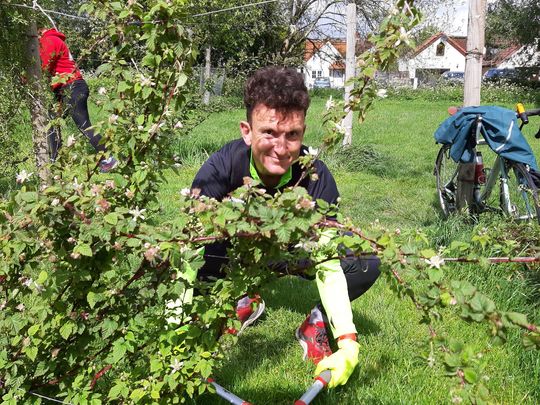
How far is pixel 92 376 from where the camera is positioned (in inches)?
64.9

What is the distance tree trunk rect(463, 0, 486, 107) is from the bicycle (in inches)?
18.6

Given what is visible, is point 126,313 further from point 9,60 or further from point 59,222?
point 9,60

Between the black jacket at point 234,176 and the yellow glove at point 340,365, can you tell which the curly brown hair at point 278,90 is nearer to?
the black jacket at point 234,176

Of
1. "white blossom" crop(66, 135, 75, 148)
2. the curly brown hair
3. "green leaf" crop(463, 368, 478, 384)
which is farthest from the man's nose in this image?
"green leaf" crop(463, 368, 478, 384)

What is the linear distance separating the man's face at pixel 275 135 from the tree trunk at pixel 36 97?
222cm

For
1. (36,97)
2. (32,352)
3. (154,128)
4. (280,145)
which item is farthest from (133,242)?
(36,97)

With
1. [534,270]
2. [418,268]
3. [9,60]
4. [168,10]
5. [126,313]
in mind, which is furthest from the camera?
[9,60]

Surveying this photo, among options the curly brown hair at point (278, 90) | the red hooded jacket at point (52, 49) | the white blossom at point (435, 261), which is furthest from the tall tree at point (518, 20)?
the white blossom at point (435, 261)

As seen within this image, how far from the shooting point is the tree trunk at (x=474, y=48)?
423 centimetres

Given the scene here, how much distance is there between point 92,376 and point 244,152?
1.16 m

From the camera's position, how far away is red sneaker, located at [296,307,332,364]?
253cm

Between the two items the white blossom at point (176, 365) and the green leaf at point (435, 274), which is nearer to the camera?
the green leaf at point (435, 274)

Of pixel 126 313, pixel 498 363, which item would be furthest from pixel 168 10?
pixel 498 363

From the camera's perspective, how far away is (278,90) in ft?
6.41
